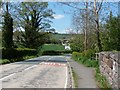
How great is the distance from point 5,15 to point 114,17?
79.7 ft

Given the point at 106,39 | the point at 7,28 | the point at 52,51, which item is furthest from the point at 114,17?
the point at 52,51

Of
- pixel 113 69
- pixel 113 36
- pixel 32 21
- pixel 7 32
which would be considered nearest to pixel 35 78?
pixel 113 36

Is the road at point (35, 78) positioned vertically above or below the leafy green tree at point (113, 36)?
below

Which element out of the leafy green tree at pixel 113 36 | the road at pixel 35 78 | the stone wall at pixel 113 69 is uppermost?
the leafy green tree at pixel 113 36

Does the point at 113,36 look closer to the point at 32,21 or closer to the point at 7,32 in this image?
the point at 7,32

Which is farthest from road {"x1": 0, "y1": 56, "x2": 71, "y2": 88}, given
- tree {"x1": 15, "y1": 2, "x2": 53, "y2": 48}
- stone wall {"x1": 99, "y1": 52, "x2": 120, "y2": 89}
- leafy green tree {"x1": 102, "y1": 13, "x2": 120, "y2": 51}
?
tree {"x1": 15, "y1": 2, "x2": 53, "y2": 48}

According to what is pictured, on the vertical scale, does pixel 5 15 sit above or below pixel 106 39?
above

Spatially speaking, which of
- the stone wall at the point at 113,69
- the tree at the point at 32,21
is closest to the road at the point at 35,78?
the stone wall at the point at 113,69

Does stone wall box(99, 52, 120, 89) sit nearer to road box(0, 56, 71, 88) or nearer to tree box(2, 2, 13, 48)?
road box(0, 56, 71, 88)

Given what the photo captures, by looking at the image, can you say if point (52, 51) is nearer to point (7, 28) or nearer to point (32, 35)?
point (32, 35)

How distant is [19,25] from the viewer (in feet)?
271

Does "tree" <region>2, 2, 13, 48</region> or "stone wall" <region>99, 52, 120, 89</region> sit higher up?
"tree" <region>2, 2, 13, 48</region>

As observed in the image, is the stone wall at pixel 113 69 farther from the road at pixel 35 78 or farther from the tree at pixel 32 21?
the tree at pixel 32 21

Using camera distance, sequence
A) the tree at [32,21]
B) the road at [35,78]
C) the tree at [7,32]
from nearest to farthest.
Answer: the road at [35,78] → the tree at [7,32] → the tree at [32,21]
